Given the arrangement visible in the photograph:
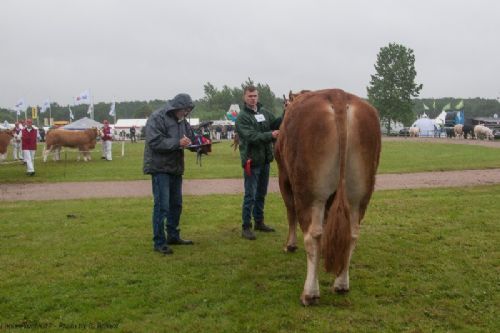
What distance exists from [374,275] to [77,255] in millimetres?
3993

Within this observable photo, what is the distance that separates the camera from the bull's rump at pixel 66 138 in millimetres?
24297

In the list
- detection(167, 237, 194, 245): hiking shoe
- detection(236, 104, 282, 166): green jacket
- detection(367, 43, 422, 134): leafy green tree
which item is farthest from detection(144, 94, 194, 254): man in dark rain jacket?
detection(367, 43, 422, 134): leafy green tree

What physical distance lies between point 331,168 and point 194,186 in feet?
31.5

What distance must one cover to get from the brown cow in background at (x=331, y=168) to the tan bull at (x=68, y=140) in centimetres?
2196

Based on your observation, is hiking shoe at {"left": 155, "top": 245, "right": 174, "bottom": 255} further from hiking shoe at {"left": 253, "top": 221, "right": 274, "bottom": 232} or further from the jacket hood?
the jacket hood

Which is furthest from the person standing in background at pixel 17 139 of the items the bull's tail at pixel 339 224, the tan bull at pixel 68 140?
the bull's tail at pixel 339 224

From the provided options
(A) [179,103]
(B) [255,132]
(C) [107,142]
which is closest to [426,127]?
(C) [107,142]

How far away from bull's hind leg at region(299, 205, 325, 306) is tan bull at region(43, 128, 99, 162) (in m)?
22.2

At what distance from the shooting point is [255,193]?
25.2 feet

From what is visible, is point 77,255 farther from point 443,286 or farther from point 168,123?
point 443,286

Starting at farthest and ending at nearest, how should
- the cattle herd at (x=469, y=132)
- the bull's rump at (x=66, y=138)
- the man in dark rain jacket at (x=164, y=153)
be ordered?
the cattle herd at (x=469, y=132), the bull's rump at (x=66, y=138), the man in dark rain jacket at (x=164, y=153)

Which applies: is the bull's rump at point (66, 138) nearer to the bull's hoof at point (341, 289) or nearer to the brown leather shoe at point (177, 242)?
the brown leather shoe at point (177, 242)

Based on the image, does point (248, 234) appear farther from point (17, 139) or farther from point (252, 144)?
point (17, 139)

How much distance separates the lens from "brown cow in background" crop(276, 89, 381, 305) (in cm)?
453
